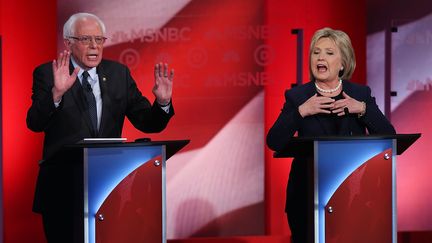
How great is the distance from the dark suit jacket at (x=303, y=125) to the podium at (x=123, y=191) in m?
0.61

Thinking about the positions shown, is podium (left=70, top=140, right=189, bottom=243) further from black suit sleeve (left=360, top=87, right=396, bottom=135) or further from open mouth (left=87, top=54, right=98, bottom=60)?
black suit sleeve (left=360, top=87, right=396, bottom=135)

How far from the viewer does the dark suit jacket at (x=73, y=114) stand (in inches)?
142

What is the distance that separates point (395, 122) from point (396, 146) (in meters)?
2.48

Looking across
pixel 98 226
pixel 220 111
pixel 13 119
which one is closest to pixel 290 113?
pixel 98 226

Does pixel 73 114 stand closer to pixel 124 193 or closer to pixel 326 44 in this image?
pixel 124 193

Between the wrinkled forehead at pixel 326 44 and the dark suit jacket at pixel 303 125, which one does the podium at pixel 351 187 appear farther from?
the wrinkled forehead at pixel 326 44

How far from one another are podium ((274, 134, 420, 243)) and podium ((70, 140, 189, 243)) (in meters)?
0.68

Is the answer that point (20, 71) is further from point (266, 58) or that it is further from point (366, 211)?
point (366, 211)

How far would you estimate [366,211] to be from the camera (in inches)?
139

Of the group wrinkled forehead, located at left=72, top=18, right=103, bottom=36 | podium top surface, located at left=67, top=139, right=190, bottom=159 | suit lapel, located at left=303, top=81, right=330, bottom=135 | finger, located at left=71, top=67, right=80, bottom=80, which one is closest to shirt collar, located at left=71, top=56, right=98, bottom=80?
wrinkled forehead, located at left=72, top=18, right=103, bottom=36

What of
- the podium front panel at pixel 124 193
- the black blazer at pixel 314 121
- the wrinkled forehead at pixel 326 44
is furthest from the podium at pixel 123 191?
the wrinkled forehead at pixel 326 44

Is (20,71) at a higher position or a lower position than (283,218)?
higher

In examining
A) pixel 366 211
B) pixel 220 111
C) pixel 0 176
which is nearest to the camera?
pixel 366 211

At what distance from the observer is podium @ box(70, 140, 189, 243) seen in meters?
3.28
